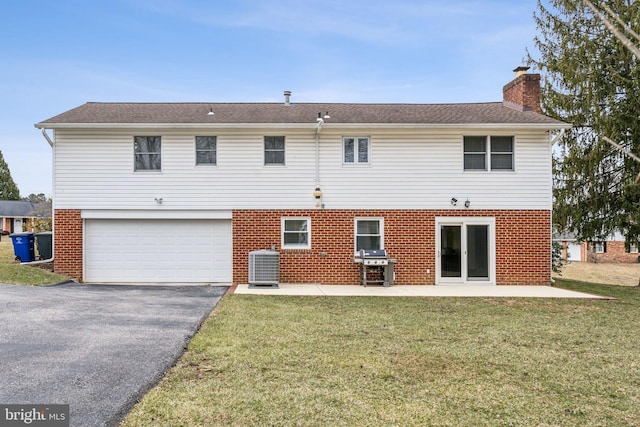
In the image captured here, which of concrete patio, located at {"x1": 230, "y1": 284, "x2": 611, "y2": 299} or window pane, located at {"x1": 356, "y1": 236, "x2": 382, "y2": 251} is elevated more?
window pane, located at {"x1": 356, "y1": 236, "x2": 382, "y2": 251}

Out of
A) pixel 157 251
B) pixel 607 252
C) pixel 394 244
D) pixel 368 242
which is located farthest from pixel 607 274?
pixel 157 251

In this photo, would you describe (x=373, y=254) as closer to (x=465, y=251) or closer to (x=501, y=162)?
(x=465, y=251)

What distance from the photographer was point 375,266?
14.3m

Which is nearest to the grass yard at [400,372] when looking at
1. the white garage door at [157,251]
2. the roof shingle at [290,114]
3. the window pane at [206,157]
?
the white garage door at [157,251]

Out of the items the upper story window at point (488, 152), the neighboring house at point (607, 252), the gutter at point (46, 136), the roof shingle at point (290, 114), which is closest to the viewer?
the gutter at point (46, 136)

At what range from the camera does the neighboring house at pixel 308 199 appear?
46.5 feet

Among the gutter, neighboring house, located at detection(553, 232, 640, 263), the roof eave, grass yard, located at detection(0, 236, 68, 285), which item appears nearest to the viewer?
grass yard, located at detection(0, 236, 68, 285)

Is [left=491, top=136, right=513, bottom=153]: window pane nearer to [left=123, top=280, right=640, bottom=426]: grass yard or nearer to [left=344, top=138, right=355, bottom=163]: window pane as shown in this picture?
[left=344, top=138, right=355, bottom=163]: window pane

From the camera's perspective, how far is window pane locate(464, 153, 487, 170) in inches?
575

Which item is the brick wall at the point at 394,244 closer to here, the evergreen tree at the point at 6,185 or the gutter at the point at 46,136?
the gutter at the point at 46,136

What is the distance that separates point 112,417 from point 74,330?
3706mm

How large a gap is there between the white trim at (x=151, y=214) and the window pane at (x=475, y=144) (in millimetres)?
7478

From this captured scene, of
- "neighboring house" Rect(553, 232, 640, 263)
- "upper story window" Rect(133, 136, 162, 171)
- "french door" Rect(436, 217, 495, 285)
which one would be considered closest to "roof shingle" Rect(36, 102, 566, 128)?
"upper story window" Rect(133, 136, 162, 171)

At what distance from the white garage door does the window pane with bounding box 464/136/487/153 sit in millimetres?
7622
